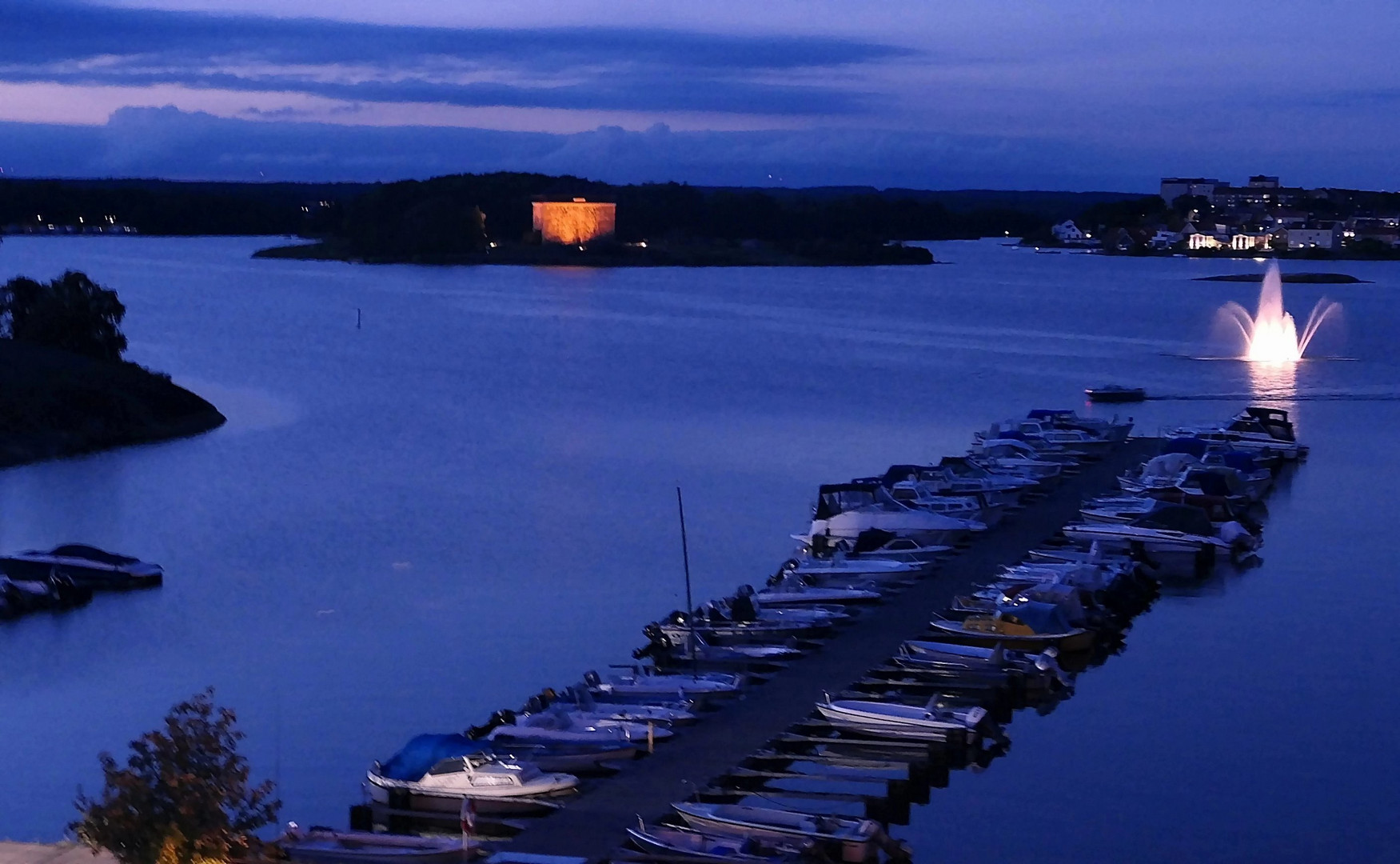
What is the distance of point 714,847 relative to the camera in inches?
340

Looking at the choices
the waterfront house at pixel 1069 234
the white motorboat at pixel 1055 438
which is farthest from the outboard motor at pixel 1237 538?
the waterfront house at pixel 1069 234

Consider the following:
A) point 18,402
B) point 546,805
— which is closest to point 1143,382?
point 18,402

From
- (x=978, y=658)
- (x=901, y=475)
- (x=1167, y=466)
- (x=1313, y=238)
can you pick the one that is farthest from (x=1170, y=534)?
(x=1313, y=238)

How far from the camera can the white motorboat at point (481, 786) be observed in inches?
377

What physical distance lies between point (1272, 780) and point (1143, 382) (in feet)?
90.2

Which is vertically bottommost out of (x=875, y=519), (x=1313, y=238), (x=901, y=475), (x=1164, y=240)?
(x=875, y=519)

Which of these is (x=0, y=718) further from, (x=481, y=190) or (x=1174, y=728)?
(x=481, y=190)

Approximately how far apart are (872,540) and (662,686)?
545 cm

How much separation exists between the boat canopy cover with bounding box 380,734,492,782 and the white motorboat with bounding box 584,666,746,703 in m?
1.62

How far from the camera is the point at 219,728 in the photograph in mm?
7609

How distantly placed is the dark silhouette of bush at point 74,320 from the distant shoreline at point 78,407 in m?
0.61

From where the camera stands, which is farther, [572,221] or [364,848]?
[572,221]

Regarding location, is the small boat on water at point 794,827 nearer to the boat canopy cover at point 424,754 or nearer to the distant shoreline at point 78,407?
the boat canopy cover at point 424,754

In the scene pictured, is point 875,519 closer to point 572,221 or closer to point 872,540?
point 872,540
